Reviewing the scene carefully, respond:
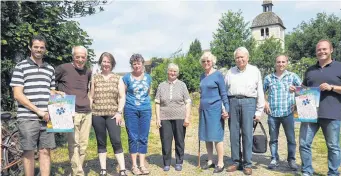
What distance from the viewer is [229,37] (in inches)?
1262

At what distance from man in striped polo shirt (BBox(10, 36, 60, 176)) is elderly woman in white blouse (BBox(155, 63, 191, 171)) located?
1915 mm

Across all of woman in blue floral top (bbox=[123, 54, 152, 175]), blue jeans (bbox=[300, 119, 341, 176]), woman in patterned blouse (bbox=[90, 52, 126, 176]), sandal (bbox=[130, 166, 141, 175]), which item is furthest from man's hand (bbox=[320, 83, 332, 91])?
sandal (bbox=[130, 166, 141, 175])

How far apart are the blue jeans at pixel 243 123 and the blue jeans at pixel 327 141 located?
791 mm

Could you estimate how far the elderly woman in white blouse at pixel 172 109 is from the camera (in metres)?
5.09

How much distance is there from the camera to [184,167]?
545cm

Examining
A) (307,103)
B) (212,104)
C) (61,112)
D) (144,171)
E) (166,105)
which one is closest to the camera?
(61,112)

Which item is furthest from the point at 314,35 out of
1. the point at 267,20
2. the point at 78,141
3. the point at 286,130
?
the point at 78,141

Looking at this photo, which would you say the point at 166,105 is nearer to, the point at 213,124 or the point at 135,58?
the point at 213,124

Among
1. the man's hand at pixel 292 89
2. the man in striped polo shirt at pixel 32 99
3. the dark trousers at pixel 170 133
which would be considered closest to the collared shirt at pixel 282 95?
the man's hand at pixel 292 89

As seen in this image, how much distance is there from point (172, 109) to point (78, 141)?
161 cm

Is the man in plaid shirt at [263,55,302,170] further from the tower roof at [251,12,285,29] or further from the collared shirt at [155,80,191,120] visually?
the tower roof at [251,12,285,29]

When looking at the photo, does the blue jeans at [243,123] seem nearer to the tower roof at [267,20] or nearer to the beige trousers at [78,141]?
the beige trousers at [78,141]

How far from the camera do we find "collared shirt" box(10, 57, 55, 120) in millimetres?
3623

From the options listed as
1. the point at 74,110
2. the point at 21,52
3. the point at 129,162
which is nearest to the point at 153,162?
the point at 129,162
